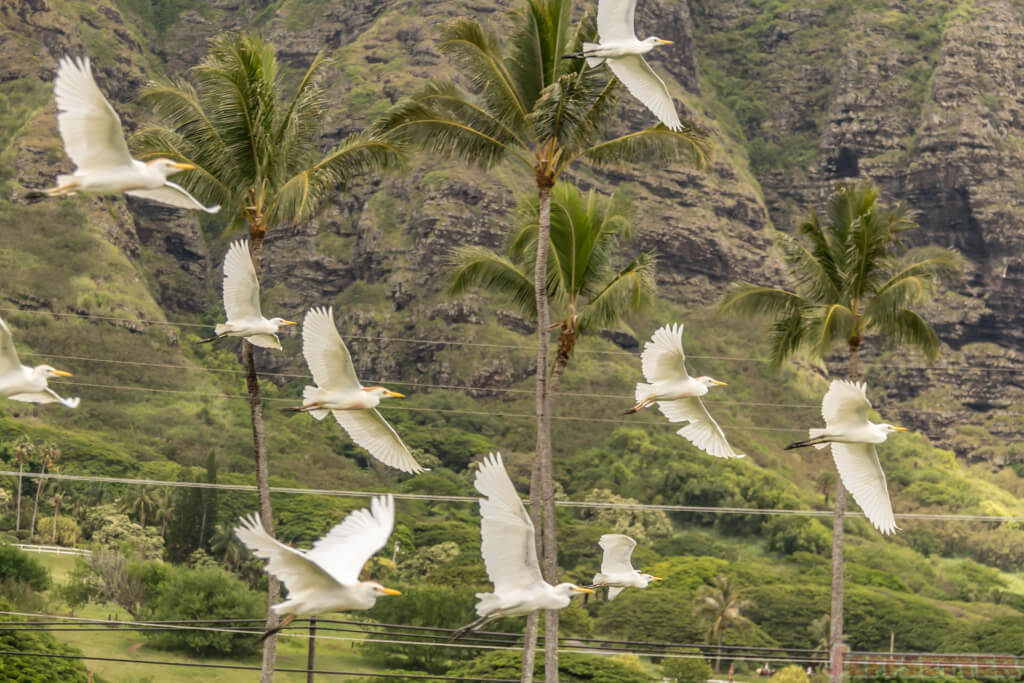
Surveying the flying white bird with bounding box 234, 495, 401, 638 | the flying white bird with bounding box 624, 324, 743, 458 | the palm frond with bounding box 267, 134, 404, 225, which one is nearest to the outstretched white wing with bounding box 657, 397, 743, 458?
the flying white bird with bounding box 624, 324, 743, 458

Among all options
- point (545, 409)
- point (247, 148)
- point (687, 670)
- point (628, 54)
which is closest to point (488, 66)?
point (247, 148)

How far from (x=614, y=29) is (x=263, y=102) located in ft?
22.7

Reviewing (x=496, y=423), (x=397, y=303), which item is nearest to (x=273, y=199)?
(x=496, y=423)

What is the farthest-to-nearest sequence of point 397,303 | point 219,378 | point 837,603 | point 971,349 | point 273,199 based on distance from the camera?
point 971,349 < point 397,303 < point 219,378 < point 837,603 < point 273,199

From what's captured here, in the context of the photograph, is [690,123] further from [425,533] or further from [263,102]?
[425,533]

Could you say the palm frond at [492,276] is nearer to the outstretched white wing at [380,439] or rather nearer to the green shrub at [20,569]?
the outstretched white wing at [380,439]

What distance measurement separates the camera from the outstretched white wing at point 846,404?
55.7 feet

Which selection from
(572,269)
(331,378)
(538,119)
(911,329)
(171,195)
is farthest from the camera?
(911,329)

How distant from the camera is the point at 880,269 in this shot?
28797 mm

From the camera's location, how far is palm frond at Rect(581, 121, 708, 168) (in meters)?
23.4

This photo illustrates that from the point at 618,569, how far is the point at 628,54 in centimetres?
725

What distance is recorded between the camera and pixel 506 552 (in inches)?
515

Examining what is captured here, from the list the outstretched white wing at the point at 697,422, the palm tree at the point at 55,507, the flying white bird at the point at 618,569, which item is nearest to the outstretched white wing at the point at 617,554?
the flying white bird at the point at 618,569

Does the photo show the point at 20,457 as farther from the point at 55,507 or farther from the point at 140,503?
the point at 140,503
